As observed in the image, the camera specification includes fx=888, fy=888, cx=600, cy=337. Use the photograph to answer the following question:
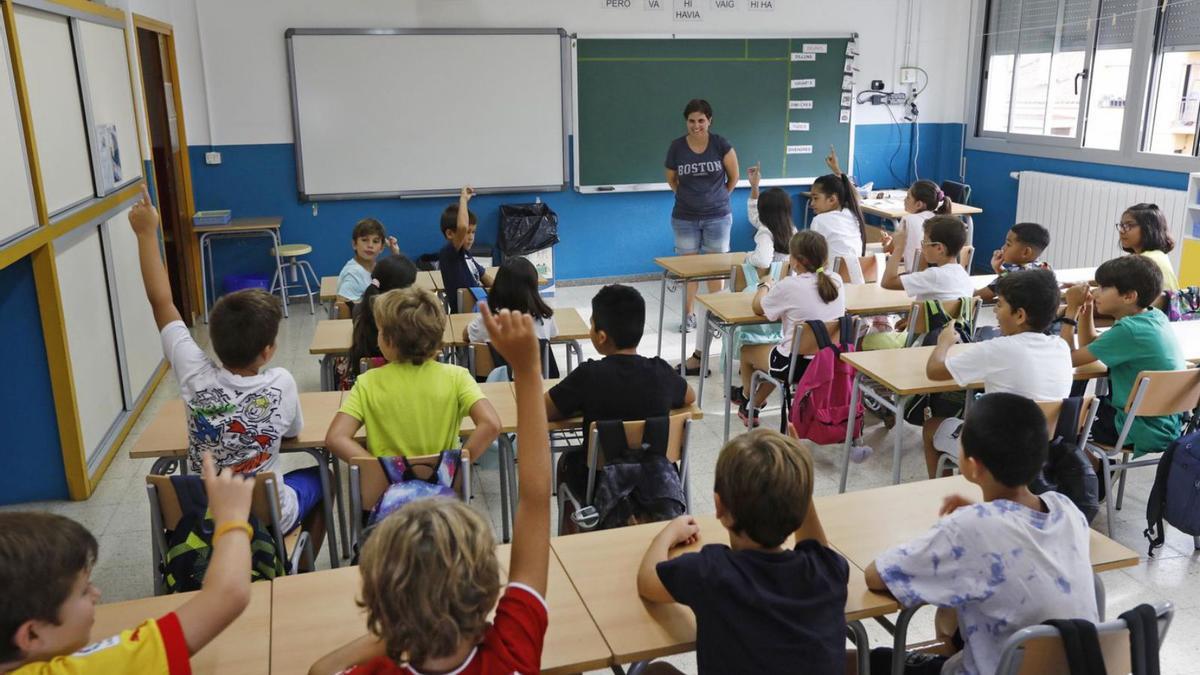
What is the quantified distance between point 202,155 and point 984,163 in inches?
271

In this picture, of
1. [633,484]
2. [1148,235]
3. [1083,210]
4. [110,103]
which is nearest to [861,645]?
[633,484]

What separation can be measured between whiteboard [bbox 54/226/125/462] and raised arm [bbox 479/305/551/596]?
3.19 m

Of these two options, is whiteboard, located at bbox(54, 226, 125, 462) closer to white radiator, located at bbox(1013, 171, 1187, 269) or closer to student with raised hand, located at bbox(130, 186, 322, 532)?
student with raised hand, located at bbox(130, 186, 322, 532)

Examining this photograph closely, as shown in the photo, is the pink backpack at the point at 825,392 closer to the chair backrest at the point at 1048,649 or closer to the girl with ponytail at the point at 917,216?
the girl with ponytail at the point at 917,216

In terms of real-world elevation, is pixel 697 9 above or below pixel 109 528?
above

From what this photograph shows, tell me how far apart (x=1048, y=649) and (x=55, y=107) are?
4.41 metres

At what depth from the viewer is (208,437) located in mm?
2562

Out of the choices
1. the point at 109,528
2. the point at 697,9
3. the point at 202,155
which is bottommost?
the point at 109,528

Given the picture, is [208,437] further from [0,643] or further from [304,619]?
[0,643]

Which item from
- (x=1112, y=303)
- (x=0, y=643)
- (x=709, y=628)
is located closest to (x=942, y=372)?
(x=1112, y=303)

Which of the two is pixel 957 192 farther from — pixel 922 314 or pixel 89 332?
pixel 89 332

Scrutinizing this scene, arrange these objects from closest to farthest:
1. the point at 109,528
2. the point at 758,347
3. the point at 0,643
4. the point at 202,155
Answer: the point at 0,643 < the point at 109,528 < the point at 758,347 < the point at 202,155

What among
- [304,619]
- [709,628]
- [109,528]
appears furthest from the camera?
[109,528]

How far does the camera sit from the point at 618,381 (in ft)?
9.30
